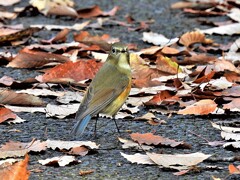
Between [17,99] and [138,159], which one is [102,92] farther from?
[138,159]

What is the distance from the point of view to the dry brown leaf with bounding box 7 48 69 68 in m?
7.38

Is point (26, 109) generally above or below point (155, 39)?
above

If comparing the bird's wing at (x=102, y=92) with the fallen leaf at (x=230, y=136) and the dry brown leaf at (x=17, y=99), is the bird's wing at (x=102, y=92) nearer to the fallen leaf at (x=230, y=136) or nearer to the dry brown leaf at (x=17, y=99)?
the dry brown leaf at (x=17, y=99)

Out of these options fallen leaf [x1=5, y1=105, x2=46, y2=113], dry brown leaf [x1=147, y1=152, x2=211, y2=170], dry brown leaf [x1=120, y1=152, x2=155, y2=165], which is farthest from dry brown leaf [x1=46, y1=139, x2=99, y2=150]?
fallen leaf [x1=5, y1=105, x2=46, y2=113]

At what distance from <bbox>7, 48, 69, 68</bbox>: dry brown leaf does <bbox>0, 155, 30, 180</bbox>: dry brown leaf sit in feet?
10.5

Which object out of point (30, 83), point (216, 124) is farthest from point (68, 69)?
point (216, 124)

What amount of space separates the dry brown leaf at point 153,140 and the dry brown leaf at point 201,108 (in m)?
0.75

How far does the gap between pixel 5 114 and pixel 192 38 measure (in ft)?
9.81

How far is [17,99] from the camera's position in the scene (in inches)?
243

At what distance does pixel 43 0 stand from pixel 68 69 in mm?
3137

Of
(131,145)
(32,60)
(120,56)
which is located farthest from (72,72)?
(131,145)

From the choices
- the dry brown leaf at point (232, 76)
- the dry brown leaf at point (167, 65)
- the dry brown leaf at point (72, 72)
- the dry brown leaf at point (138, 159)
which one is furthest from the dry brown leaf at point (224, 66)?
the dry brown leaf at point (138, 159)

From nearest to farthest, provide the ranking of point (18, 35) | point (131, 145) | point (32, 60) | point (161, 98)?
point (131, 145) < point (161, 98) < point (32, 60) < point (18, 35)

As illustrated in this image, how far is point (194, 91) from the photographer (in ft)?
20.9
